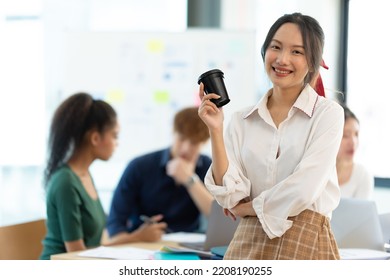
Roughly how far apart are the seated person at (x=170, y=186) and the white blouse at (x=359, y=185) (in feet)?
2.13

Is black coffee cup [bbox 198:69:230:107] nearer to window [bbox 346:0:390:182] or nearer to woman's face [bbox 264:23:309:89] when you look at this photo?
woman's face [bbox 264:23:309:89]

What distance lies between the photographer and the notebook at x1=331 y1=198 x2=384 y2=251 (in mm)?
1874

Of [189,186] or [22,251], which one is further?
[189,186]

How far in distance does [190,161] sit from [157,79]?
92 cm

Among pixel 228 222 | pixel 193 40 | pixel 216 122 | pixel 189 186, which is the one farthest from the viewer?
pixel 193 40

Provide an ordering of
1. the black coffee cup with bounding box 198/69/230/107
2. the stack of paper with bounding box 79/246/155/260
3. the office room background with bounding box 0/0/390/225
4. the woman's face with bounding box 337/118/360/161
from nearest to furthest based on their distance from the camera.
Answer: the black coffee cup with bounding box 198/69/230/107
the stack of paper with bounding box 79/246/155/260
the woman's face with bounding box 337/118/360/161
the office room background with bounding box 0/0/390/225

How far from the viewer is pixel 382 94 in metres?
2.21

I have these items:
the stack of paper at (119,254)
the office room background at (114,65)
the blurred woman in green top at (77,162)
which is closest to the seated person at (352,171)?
the stack of paper at (119,254)

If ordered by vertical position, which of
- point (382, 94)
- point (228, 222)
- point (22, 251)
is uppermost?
point (382, 94)

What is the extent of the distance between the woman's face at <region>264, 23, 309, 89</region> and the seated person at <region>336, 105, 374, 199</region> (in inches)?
33.3

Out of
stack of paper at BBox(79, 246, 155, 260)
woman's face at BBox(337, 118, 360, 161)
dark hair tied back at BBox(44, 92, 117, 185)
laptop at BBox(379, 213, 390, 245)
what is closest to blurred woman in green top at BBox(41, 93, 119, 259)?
dark hair tied back at BBox(44, 92, 117, 185)
